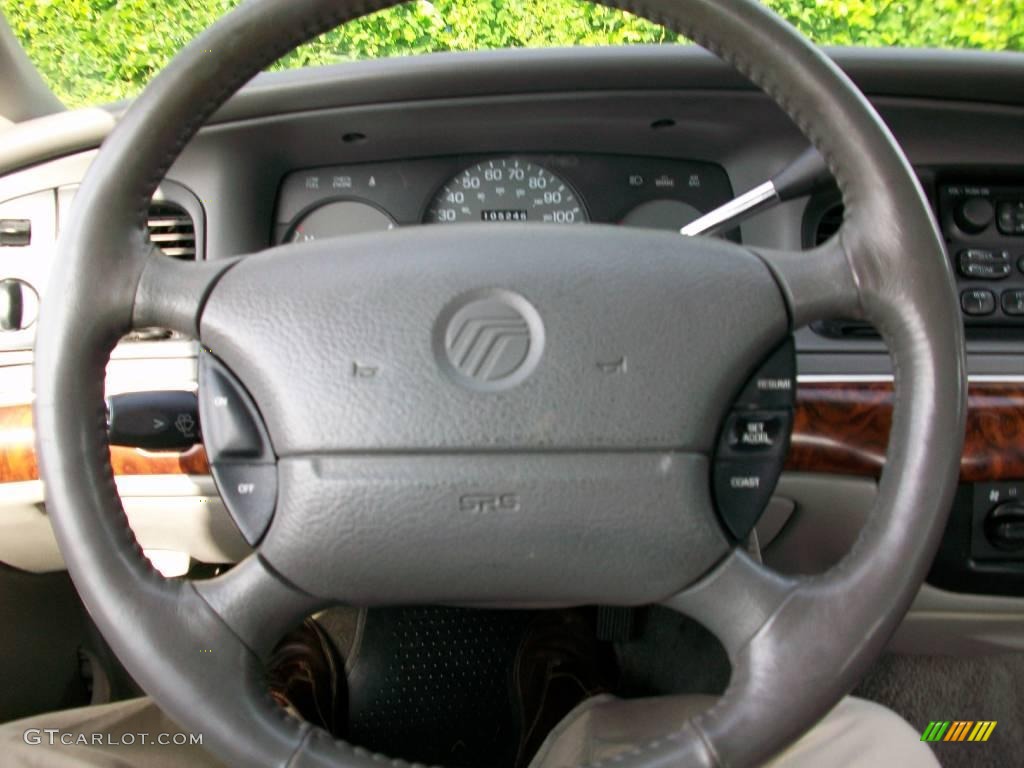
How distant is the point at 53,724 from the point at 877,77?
1285 mm

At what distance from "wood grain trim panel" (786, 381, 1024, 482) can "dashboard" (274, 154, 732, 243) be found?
0.38 meters

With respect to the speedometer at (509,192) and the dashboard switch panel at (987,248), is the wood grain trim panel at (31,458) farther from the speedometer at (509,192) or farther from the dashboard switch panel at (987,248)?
the dashboard switch panel at (987,248)

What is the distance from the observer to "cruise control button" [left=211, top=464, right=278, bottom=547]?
31.4 inches

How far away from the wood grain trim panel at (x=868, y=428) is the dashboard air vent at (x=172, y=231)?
34.0 inches

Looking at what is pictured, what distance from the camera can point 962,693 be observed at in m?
1.73

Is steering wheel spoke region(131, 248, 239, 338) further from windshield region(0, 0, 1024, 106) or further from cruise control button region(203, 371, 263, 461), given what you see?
windshield region(0, 0, 1024, 106)

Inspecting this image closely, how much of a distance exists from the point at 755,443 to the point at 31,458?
35.8 inches

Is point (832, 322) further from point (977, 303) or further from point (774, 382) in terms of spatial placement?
point (774, 382)

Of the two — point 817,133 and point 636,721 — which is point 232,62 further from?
point 636,721

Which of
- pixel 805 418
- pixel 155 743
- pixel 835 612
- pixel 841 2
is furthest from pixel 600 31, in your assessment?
pixel 155 743

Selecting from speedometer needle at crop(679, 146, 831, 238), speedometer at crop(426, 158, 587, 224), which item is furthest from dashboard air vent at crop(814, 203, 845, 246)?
speedometer at crop(426, 158, 587, 224)

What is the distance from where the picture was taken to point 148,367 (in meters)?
1.22

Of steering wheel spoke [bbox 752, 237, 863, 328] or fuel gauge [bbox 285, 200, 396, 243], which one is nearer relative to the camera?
steering wheel spoke [bbox 752, 237, 863, 328]

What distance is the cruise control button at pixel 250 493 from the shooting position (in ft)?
2.62
